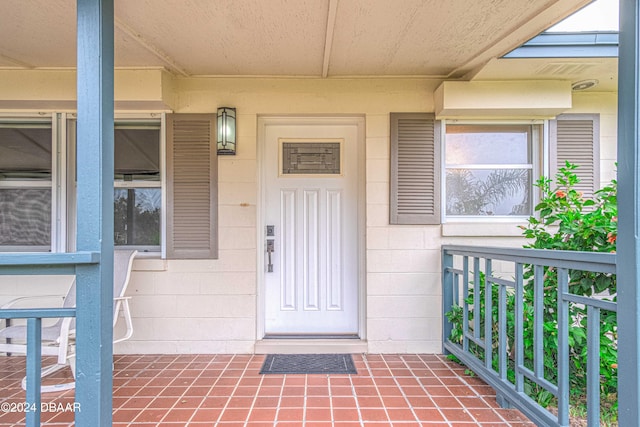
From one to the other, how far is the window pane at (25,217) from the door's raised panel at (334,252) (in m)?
2.42

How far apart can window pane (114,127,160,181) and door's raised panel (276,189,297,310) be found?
1.14 meters

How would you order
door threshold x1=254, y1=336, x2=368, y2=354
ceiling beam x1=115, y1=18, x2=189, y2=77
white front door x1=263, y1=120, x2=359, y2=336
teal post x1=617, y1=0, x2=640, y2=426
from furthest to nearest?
white front door x1=263, y1=120, x2=359, y2=336
door threshold x1=254, y1=336, x2=368, y2=354
ceiling beam x1=115, y1=18, x2=189, y2=77
teal post x1=617, y1=0, x2=640, y2=426

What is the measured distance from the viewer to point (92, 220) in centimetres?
152

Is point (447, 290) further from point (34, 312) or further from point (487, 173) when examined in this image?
point (34, 312)

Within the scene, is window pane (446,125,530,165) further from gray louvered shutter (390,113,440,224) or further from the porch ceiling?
the porch ceiling

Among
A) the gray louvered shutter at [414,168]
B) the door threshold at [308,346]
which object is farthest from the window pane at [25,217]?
the gray louvered shutter at [414,168]

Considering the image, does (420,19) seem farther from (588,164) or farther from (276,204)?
(588,164)

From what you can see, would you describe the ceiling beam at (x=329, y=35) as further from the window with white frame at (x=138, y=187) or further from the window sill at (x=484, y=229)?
the window sill at (x=484, y=229)

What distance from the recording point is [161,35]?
242 cm

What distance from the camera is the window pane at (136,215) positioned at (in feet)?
10.2

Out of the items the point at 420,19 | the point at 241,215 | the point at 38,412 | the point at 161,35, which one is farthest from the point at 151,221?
the point at 420,19

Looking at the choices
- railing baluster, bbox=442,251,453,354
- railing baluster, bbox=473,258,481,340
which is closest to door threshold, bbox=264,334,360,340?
railing baluster, bbox=442,251,453,354

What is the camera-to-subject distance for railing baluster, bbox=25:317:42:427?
144 cm

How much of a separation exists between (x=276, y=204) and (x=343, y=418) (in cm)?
182
